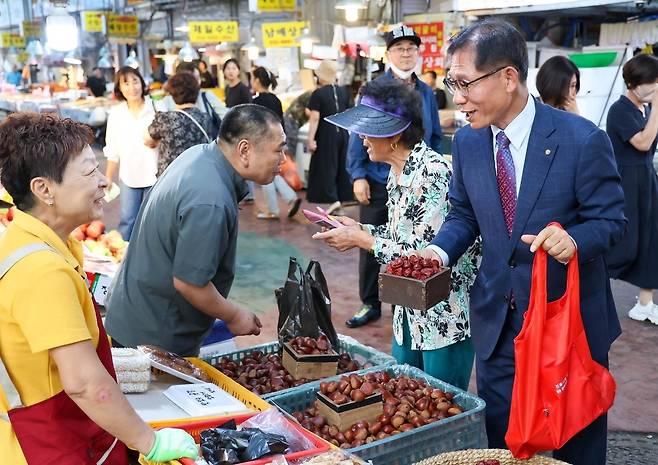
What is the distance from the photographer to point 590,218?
→ 229 cm

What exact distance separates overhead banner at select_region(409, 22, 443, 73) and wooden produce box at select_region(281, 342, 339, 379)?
10.7 m

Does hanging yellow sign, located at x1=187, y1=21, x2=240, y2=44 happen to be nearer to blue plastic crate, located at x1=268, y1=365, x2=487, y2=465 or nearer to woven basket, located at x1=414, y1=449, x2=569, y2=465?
blue plastic crate, located at x1=268, y1=365, x2=487, y2=465

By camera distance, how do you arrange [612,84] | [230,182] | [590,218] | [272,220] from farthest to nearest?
[272,220], [612,84], [230,182], [590,218]

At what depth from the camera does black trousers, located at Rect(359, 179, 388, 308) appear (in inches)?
211

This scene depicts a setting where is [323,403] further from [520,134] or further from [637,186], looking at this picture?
[637,186]

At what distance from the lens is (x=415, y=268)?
2.50 m

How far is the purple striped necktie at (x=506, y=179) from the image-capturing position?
7.93 feet

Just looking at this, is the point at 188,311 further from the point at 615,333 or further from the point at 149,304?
the point at 615,333

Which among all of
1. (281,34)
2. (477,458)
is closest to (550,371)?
(477,458)

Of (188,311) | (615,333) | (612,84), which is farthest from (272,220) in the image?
(615,333)

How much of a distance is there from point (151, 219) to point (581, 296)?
1.67 m

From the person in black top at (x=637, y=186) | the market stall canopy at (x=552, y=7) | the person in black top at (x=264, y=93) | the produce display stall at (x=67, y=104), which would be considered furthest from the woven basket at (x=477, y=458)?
the produce display stall at (x=67, y=104)

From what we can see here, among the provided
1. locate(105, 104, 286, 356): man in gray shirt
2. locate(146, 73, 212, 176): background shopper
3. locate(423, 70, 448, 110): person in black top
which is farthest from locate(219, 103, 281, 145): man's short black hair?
locate(423, 70, 448, 110): person in black top

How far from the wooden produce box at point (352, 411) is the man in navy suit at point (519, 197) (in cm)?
43
